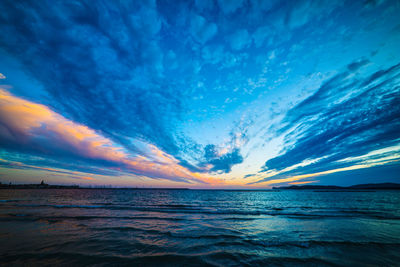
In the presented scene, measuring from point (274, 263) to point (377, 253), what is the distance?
6545 mm

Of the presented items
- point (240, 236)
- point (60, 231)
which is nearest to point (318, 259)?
point (240, 236)

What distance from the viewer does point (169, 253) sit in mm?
7980

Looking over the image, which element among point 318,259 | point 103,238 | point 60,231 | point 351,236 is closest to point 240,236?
point 318,259

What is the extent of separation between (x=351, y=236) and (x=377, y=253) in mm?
3773

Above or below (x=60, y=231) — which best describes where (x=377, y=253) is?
above

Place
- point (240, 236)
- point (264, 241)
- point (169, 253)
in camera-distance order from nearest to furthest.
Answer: point (169, 253) < point (264, 241) < point (240, 236)

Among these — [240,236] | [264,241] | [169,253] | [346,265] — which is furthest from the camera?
[240,236]

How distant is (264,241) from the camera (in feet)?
33.6

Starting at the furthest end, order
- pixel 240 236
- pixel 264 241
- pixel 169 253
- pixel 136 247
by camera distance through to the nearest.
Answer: pixel 240 236 < pixel 264 241 < pixel 136 247 < pixel 169 253

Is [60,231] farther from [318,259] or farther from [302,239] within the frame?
[302,239]

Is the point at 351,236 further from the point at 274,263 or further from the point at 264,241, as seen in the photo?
the point at 274,263

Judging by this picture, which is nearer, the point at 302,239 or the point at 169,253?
the point at 169,253

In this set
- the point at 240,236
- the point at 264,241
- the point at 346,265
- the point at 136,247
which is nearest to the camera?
the point at 346,265

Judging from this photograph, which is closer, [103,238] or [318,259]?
[318,259]
